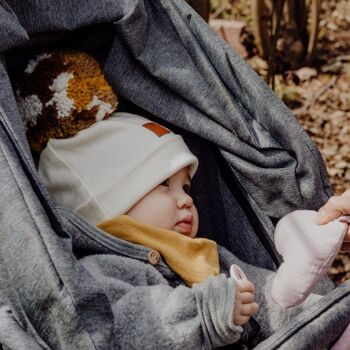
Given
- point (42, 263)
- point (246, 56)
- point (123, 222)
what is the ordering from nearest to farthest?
1. point (42, 263)
2. point (123, 222)
3. point (246, 56)

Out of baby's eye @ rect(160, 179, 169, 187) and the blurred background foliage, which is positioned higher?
baby's eye @ rect(160, 179, 169, 187)

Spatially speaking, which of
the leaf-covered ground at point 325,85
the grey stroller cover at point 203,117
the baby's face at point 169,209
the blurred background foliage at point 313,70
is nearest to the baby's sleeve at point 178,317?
the grey stroller cover at point 203,117

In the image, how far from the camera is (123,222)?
1.92 m

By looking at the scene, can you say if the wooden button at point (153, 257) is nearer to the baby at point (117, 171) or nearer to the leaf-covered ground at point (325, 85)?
the baby at point (117, 171)

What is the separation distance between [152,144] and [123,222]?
0.79 feet

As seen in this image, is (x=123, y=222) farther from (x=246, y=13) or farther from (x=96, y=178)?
(x=246, y=13)

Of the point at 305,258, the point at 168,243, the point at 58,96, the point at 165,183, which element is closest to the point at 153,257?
the point at 168,243

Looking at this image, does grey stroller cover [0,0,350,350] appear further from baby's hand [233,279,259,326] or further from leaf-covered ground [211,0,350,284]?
leaf-covered ground [211,0,350,284]

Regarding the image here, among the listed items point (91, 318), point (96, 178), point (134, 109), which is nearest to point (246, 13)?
point (134, 109)

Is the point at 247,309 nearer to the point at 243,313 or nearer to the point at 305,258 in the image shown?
the point at 243,313

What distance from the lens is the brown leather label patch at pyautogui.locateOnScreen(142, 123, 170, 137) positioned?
6.77 feet

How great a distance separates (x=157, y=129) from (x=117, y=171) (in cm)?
18

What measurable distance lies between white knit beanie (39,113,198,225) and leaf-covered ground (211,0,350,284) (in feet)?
4.91

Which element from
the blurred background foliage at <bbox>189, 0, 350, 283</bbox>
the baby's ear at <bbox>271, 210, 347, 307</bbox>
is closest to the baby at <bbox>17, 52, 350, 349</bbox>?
the baby's ear at <bbox>271, 210, 347, 307</bbox>
